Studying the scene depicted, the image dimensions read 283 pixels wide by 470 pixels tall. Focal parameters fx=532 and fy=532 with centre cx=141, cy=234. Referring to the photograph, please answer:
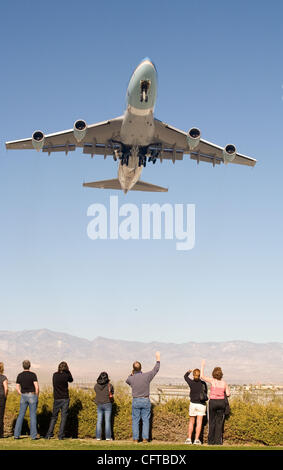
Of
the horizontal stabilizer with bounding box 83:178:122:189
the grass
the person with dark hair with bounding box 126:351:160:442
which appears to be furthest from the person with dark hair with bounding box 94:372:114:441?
the horizontal stabilizer with bounding box 83:178:122:189

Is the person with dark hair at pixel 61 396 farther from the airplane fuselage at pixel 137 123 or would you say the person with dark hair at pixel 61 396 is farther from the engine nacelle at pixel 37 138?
the engine nacelle at pixel 37 138

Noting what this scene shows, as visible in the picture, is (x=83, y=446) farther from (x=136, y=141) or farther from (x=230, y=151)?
(x=230, y=151)

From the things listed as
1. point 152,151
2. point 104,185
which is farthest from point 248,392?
point 104,185

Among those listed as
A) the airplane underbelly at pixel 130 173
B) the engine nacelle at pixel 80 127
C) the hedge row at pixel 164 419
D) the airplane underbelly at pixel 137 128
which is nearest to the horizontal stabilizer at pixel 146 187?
the airplane underbelly at pixel 130 173

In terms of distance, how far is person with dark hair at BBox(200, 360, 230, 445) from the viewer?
38.5 feet

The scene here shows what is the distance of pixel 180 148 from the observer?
107 feet

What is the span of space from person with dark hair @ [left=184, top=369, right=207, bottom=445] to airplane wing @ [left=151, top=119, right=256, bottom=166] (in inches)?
780

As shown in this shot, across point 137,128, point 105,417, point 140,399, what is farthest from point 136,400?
point 137,128

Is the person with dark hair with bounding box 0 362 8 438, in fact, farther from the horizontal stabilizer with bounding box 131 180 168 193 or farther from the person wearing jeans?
the horizontal stabilizer with bounding box 131 180 168 193

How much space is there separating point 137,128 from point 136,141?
1.30m

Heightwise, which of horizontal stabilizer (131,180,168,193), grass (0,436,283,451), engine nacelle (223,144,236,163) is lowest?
grass (0,436,283,451)

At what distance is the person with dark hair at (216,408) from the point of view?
38.5ft

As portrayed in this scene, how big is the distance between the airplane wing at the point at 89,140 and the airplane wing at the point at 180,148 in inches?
96.5
